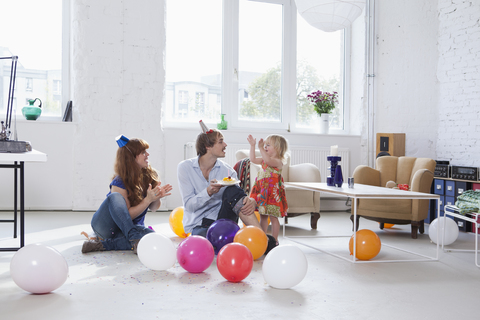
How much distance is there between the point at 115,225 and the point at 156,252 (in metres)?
0.70

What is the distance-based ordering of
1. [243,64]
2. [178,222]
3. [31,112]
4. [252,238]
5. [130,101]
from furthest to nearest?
[243,64]
[130,101]
[31,112]
[178,222]
[252,238]

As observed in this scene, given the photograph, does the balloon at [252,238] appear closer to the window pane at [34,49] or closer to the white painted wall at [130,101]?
the white painted wall at [130,101]

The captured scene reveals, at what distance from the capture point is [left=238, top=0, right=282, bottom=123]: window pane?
621 centimetres

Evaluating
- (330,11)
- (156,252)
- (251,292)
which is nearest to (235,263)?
(251,292)

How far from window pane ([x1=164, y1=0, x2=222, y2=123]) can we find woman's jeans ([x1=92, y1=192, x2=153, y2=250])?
117 inches

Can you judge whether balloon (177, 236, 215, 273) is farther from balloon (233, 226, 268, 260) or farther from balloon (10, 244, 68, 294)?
balloon (10, 244, 68, 294)

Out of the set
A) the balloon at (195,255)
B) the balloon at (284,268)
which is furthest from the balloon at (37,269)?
the balloon at (284,268)

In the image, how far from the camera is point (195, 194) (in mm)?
3303

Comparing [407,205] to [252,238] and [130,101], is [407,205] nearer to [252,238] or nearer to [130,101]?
[252,238]

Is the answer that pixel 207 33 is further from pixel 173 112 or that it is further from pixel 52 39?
pixel 52 39

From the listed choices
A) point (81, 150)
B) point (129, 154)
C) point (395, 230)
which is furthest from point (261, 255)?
point (81, 150)

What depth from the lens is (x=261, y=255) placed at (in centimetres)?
297

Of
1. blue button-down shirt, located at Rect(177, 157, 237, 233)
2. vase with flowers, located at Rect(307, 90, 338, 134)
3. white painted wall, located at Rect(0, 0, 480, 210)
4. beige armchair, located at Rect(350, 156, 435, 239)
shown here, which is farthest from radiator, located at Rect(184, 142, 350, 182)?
blue button-down shirt, located at Rect(177, 157, 237, 233)

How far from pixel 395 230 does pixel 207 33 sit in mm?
3501
